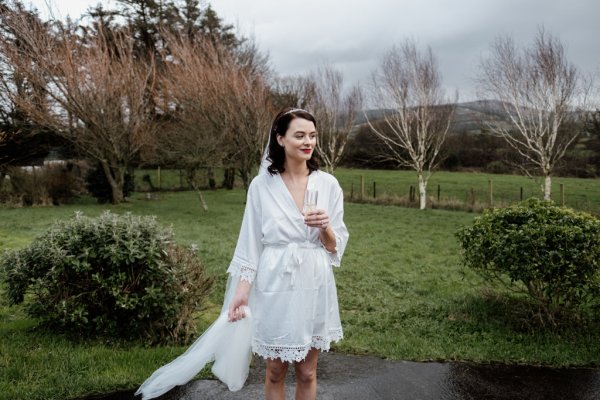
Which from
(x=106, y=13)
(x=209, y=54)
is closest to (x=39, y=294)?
(x=209, y=54)

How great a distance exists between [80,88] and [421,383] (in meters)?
19.7

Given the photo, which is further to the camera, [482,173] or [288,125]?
[482,173]

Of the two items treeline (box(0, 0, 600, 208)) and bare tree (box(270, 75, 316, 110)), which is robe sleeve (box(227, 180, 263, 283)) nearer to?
treeline (box(0, 0, 600, 208))

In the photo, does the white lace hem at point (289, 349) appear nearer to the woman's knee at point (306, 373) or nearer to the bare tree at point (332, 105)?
the woman's knee at point (306, 373)

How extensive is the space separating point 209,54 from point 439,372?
22411mm

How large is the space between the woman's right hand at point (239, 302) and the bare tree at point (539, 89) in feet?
67.9

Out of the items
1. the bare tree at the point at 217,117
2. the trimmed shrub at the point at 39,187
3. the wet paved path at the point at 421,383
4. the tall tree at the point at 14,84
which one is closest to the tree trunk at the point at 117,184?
the trimmed shrub at the point at 39,187

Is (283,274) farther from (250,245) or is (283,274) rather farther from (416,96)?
(416,96)

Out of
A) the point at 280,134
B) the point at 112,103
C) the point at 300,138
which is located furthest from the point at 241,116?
the point at 300,138

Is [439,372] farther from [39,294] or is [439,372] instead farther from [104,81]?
[104,81]

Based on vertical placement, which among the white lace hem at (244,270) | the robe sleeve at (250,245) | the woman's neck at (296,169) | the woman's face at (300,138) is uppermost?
the woman's face at (300,138)

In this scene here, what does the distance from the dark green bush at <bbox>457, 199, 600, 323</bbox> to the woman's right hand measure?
3.56 m

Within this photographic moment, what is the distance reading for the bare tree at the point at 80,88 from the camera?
1933 cm

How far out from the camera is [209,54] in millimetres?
23969
